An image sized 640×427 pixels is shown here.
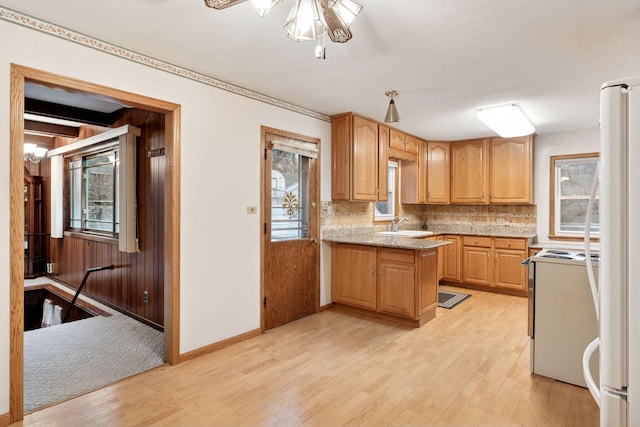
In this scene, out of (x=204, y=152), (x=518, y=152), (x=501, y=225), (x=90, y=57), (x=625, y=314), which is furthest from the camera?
(x=501, y=225)

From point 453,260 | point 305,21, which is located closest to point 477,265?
point 453,260

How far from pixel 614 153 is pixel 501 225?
4.88 meters

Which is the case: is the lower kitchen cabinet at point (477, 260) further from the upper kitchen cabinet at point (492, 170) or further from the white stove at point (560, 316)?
the white stove at point (560, 316)

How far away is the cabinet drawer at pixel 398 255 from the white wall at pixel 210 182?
53.5 inches

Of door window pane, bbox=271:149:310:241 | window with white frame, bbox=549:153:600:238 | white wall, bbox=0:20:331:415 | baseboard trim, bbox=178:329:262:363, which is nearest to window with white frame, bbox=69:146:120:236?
white wall, bbox=0:20:331:415

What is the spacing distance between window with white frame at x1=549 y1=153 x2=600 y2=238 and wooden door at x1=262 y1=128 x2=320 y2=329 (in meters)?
3.60

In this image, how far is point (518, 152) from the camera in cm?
513

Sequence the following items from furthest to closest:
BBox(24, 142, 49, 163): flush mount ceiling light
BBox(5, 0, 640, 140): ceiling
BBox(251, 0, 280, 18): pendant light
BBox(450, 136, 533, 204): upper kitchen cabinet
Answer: BBox(24, 142, 49, 163): flush mount ceiling light
BBox(450, 136, 533, 204): upper kitchen cabinet
BBox(5, 0, 640, 140): ceiling
BBox(251, 0, 280, 18): pendant light

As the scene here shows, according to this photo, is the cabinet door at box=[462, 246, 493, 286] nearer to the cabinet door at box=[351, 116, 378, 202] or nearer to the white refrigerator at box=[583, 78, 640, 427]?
the cabinet door at box=[351, 116, 378, 202]

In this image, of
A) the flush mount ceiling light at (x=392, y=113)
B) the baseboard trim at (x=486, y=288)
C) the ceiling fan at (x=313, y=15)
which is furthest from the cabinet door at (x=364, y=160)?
the ceiling fan at (x=313, y=15)

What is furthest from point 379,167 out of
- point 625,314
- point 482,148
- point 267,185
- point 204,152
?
point 625,314

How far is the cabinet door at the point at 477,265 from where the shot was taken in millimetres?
5152

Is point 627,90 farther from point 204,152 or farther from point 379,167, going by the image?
point 379,167

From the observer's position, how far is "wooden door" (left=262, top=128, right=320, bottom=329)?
11.8 ft
